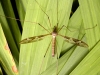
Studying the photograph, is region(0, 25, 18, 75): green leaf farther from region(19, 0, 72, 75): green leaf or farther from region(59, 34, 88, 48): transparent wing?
region(59, 34, 88, 48): transparent wing

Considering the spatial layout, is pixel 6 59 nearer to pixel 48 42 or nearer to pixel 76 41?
pixel 48 42

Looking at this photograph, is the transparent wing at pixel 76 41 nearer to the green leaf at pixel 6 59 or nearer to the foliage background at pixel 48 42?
the foliage background at pixel 48 42

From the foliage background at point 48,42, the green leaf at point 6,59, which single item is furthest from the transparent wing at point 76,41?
the green leaf at point 6,59

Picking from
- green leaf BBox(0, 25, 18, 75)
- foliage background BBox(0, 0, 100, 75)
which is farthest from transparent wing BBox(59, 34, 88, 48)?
green leaf BBox(0, 25, 18, 75)

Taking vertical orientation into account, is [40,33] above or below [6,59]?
above

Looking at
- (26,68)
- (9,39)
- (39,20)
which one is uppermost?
(39,20)

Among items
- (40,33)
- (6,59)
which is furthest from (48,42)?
(6,59)

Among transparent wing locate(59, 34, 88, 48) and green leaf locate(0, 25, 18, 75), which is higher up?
transparent wing locate(59, 34, 88, 48)

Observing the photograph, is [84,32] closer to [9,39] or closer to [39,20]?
[39,20]

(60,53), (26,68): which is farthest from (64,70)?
(26,68)

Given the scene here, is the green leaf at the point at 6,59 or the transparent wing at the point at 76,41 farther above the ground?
the transparent wing at the point at 76,41

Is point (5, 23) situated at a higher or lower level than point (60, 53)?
higher
